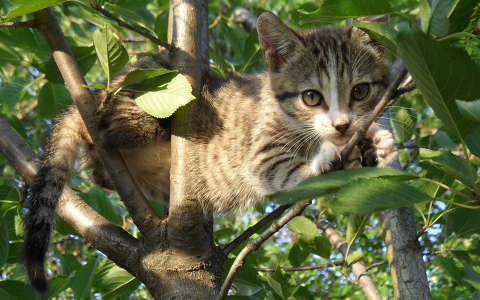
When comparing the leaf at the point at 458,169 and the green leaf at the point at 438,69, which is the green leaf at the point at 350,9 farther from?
the leaf at the point at 458,169

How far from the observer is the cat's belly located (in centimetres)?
286

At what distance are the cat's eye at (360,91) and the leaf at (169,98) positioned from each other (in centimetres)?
101

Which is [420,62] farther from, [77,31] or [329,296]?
[329,296]

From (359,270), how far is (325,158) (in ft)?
2.68

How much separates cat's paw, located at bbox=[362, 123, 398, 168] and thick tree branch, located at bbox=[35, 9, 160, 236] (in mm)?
927

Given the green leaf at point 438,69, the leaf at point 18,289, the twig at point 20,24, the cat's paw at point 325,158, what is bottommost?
the leaf at point 18,289

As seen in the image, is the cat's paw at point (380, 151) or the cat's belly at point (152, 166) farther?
the cat's belly at point (152, 166)

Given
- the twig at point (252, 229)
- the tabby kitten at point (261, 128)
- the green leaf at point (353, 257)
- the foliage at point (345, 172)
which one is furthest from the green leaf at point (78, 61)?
the green leaf at point (353, 257)

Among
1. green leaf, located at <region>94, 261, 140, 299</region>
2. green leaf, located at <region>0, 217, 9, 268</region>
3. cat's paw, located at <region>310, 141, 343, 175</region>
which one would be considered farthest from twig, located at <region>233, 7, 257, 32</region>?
green leaf, located at <region>0, 217, 9, 268</region>

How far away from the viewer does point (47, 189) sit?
225 cm

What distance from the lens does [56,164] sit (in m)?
2.41

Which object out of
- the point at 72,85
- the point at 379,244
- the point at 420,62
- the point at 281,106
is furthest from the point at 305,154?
the point at 379,244

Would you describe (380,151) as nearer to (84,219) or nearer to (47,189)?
(84,219)

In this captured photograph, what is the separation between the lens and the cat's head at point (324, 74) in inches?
93.8
